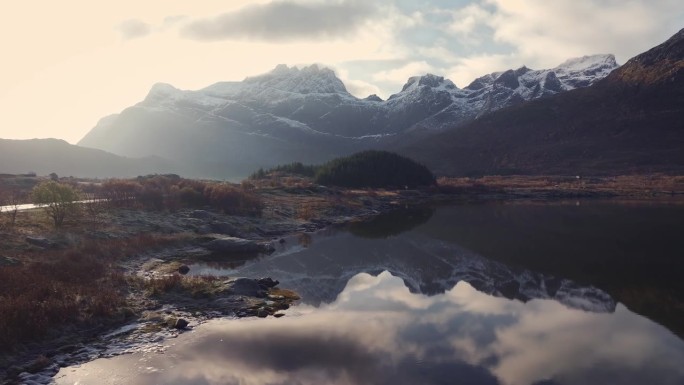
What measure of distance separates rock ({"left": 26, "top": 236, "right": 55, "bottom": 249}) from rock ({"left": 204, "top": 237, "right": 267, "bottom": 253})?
735 inches

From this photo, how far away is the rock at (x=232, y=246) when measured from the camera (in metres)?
61.8

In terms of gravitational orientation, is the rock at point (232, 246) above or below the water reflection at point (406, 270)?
above

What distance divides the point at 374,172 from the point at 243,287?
460ft

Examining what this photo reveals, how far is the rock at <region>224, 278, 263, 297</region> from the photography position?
38.4 metres

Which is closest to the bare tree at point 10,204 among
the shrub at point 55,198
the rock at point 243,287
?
the shrub at point 55,198

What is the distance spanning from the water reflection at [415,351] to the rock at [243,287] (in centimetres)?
492

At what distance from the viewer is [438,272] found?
5444 cm

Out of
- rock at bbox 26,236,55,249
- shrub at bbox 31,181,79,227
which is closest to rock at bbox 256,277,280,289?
rock at bbox 26,236,55,249

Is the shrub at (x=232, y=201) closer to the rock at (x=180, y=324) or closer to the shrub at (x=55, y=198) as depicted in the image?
the shrub at (x=55, y=198)

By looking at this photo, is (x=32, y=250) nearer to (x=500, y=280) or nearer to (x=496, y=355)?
(x=496, y=355)

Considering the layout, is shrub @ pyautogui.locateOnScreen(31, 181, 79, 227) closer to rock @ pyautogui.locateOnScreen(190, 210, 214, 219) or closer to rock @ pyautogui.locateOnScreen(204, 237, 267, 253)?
rock @ pyautogui.locateOnScreen(204, 237, 267, 253)

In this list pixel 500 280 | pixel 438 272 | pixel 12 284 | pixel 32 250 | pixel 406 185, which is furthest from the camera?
pixel 406 185

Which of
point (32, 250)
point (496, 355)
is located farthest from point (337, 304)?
point (32, 250)

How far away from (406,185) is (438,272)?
125m
